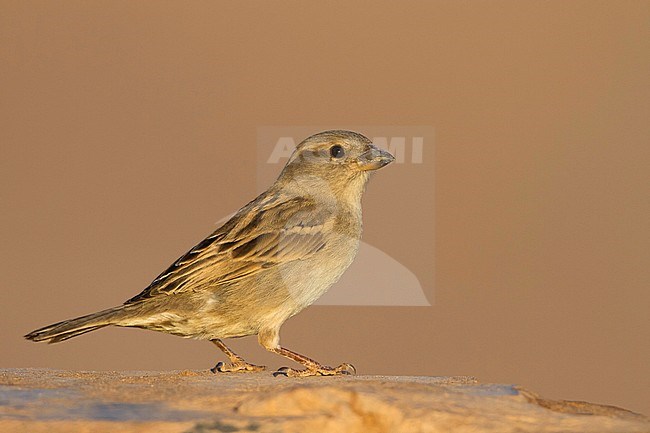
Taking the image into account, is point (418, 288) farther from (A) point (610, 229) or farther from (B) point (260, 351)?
(A) point (610, 229)

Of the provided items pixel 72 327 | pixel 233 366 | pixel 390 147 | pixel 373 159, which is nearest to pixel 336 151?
pixel 373 159

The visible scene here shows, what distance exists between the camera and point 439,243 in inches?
595

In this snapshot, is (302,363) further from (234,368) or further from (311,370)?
(234,368)

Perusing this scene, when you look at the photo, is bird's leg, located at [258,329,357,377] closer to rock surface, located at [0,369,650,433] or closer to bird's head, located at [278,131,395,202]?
bird's head, located at [278,131,395,202]

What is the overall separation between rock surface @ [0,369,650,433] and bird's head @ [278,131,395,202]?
275cm

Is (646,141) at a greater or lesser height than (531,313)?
greater

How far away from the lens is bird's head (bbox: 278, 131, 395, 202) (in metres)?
7.83

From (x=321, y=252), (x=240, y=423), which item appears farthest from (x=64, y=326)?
(x=240, y=423)

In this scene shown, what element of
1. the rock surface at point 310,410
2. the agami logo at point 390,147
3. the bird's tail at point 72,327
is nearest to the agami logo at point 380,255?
the agami logo at point 390,147

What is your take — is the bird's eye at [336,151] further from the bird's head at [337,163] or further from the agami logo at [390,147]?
the agami logo at [390,147]

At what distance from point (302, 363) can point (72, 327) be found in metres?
1.25

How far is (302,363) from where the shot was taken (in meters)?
6.91

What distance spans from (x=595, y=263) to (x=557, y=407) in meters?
10.3

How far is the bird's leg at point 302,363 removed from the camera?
22.2ft
